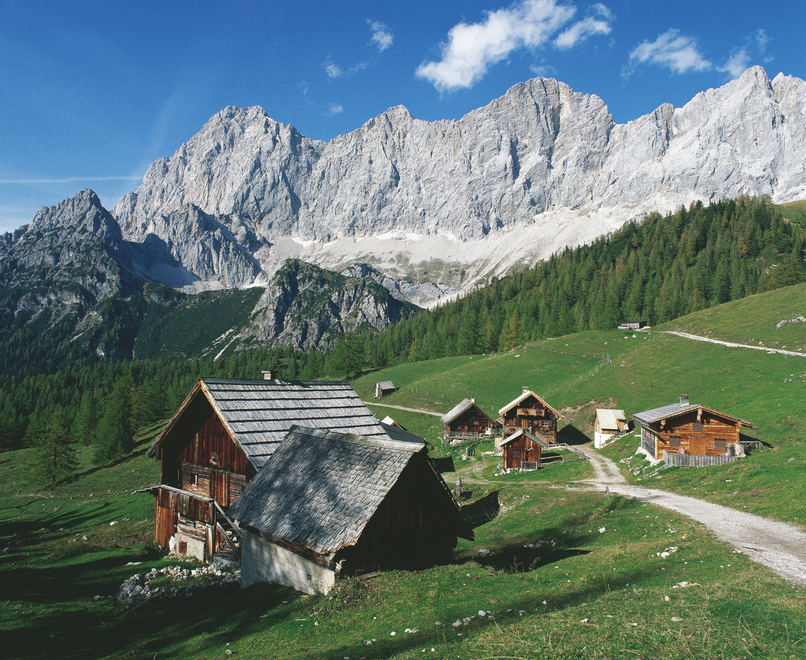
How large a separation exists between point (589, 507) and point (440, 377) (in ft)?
226

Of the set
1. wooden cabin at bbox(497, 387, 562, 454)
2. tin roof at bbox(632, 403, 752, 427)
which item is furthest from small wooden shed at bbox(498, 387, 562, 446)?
tin roof at bbox(632, 403, 752, 427)

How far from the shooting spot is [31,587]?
2217 centimetres

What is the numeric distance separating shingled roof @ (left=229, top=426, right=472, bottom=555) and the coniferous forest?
7803 centimetres

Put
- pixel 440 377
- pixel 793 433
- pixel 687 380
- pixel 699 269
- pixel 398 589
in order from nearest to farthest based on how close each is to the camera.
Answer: pixel 398 589 → pixel 793 433 → pixel 687 380 → pixel 440 377 → pixel 699 269

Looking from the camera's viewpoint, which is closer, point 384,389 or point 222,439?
point 222,439

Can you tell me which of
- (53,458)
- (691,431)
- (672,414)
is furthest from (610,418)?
(53,458)

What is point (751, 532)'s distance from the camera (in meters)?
17.7

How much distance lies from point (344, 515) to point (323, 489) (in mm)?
1753

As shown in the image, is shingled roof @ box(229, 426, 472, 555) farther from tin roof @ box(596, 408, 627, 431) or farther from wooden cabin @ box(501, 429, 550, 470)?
tin roof @ box(596, 408, 627, 431)

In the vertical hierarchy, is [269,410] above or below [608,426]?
above

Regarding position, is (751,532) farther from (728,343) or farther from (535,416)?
(728,343)

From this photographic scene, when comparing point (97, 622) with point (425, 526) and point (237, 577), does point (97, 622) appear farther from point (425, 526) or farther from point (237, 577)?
point (425, 526)

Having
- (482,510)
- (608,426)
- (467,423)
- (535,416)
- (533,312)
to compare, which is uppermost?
(533,312)

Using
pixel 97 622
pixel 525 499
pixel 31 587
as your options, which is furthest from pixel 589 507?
pixel 31 587
